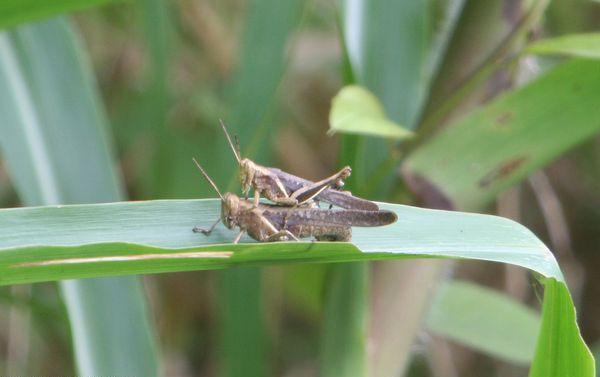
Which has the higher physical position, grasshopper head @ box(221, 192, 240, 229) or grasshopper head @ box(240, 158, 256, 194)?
grasshopper head @ box(240, 158, 256, 194)

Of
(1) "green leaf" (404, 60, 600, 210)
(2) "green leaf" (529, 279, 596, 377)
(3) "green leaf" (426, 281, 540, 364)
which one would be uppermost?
(1) "green leaf" (404, 60, 600, 210)

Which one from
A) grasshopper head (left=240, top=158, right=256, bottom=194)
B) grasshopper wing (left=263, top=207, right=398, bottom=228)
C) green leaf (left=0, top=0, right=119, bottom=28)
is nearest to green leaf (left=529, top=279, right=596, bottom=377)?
grasshopper wing (left=263, top=207, right=398, bottom=228)

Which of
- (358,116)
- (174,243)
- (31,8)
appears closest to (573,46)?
(358,116)

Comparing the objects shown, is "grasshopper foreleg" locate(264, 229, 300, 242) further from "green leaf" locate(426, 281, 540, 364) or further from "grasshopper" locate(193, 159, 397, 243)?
"green leaf" locate(426, 281, 540, 364)

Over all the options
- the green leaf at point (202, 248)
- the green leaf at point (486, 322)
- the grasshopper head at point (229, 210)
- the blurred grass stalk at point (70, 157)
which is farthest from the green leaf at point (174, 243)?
the green leaf at point (486, 322)

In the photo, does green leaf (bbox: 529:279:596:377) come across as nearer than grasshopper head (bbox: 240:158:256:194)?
Yes

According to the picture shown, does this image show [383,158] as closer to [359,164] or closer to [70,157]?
[359,164]

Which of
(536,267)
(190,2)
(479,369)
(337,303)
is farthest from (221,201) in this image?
(479,369)
